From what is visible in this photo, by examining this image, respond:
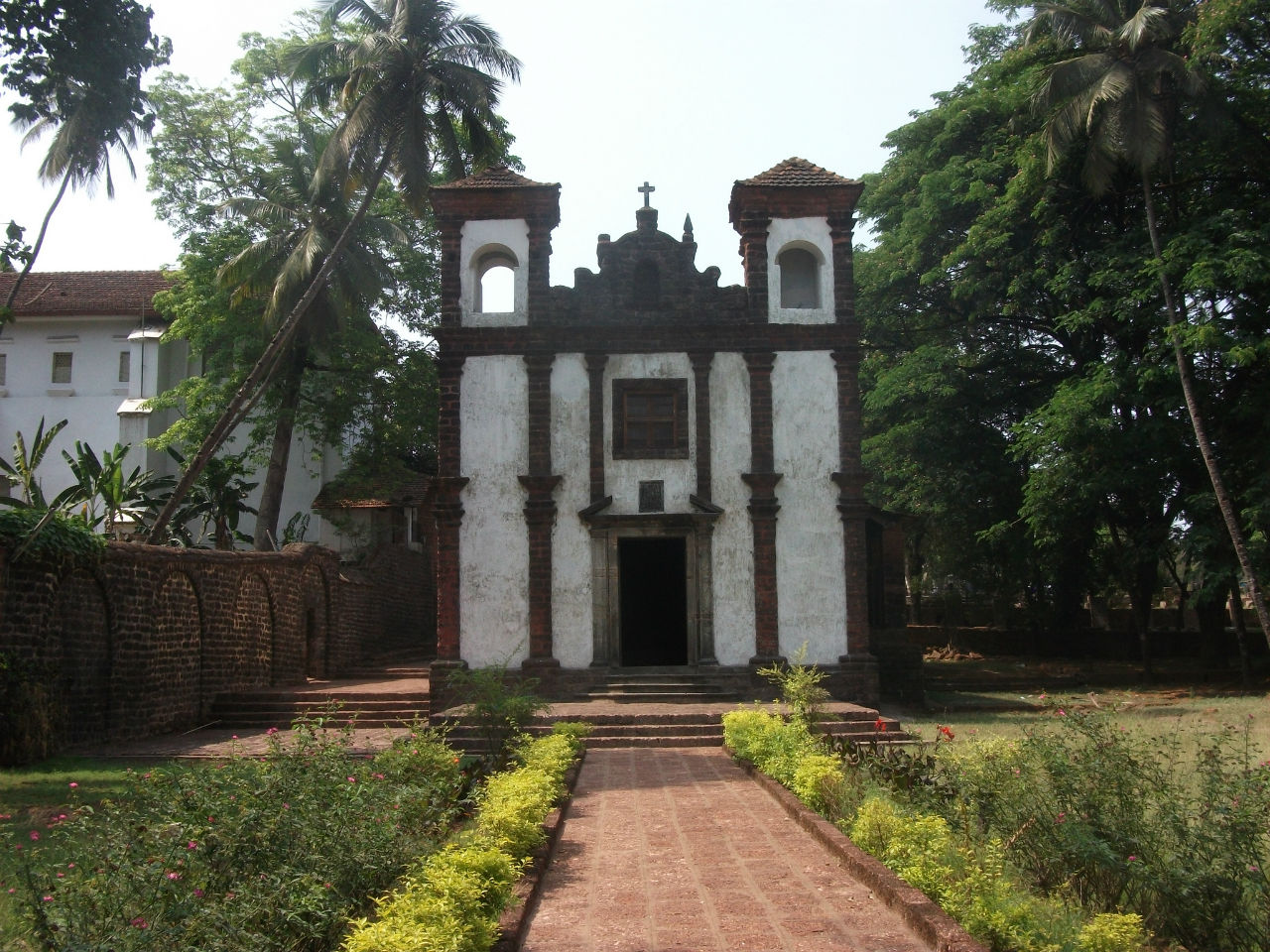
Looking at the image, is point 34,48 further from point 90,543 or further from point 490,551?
point 490,551

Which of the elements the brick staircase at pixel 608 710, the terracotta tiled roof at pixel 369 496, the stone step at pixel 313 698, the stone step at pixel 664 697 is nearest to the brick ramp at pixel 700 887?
the brick staircase at pixel 608 710

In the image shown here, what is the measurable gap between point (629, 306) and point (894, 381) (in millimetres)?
8823

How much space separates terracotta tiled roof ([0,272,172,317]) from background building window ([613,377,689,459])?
20.5 meters

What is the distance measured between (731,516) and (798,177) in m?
6.25

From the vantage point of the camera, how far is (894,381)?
83.7 feet

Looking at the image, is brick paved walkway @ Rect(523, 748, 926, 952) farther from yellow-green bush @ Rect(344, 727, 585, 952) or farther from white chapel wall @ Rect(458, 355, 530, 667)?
white chapel wall @ Rect(458, 355, 530, 667)

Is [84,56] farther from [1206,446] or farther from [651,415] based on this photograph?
[1206,446]

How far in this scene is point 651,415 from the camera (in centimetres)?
1914

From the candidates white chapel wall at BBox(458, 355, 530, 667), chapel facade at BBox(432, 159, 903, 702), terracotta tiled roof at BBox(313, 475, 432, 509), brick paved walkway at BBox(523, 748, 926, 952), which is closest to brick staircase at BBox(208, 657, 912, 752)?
chapel facade at BBox(432, 159, 903, 702)

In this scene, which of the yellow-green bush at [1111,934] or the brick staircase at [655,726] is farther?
the brick staircase at [655,726]

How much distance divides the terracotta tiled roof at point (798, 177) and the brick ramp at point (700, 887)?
1184 centimetres

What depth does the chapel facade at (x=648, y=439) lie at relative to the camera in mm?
18469

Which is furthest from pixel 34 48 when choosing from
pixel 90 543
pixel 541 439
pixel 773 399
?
pixel 773 399

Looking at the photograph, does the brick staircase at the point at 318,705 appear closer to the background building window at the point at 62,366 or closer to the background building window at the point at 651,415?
the background building window at the point at 651,415
